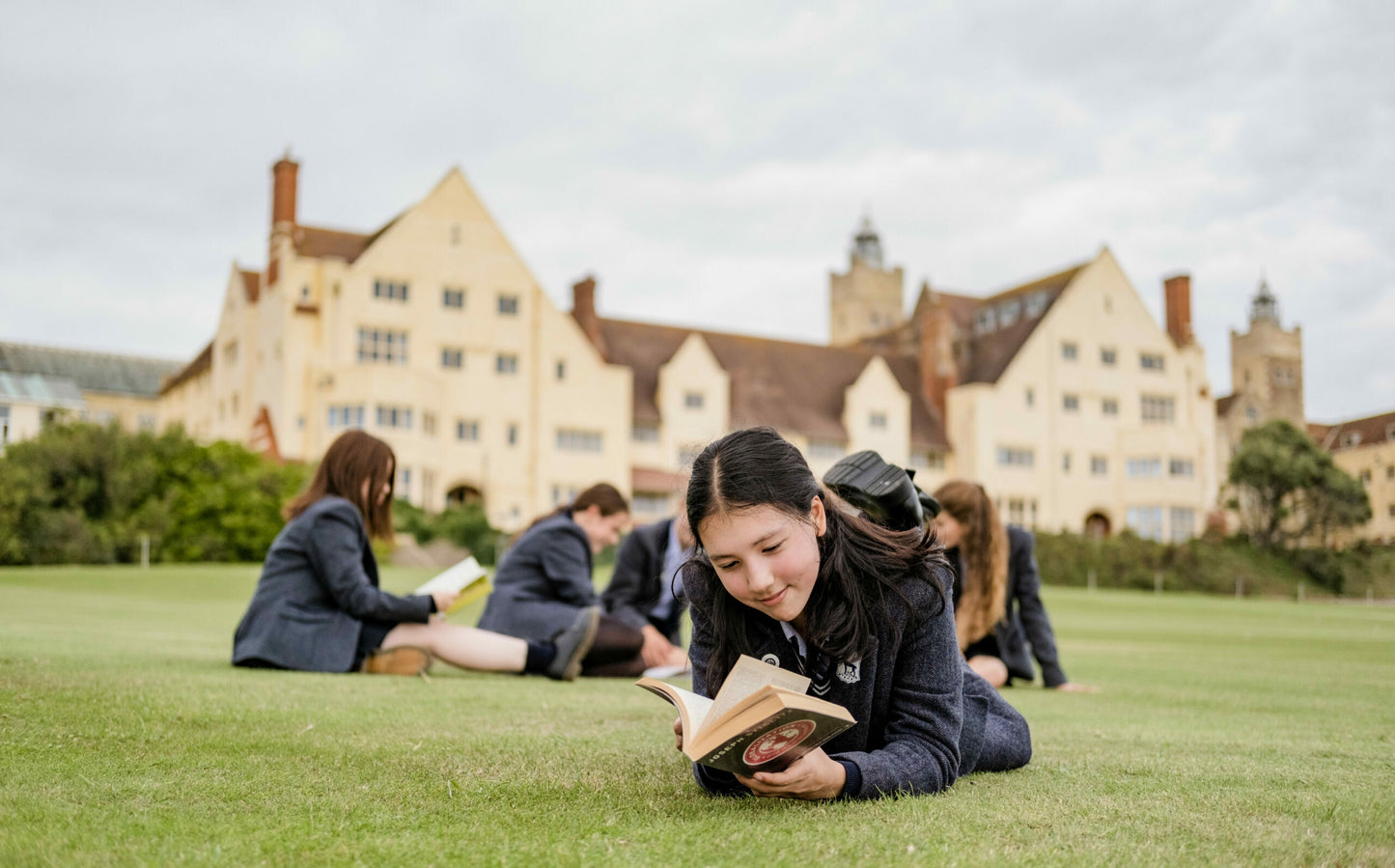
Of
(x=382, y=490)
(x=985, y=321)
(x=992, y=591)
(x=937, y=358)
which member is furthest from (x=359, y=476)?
(x=985, y=321)

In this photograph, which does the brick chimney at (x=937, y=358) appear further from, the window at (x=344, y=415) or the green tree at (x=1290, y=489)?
the window at (x=344, y=415)

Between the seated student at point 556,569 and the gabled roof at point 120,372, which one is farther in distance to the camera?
the gabled roof at point 120,372

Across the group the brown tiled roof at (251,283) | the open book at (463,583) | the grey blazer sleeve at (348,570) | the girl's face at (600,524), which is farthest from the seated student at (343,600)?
the brown tiled roof at (251,283)

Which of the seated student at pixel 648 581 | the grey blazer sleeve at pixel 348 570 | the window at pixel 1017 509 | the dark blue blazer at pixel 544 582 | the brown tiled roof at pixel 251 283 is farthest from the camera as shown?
the window at pixel 1017 509

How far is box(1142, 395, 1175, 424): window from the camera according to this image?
58875mm

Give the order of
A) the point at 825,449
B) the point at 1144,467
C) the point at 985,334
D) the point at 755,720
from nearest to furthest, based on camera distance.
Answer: the point at 755,720 → the point at 825,449 → the point at 1144,467 → the point at 985,334

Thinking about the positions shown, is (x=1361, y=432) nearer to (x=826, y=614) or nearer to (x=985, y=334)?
(x=985, y=334)

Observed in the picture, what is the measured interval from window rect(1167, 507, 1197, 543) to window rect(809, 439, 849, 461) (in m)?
16.2

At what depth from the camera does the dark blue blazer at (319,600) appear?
668 cm

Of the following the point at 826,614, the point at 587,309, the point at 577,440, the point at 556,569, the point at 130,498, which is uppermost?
the point at 587,309

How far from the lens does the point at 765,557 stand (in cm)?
321

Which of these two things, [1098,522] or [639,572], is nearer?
[639,572]

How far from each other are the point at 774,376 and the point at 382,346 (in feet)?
62.6

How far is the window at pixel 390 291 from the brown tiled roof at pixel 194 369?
11933mm
